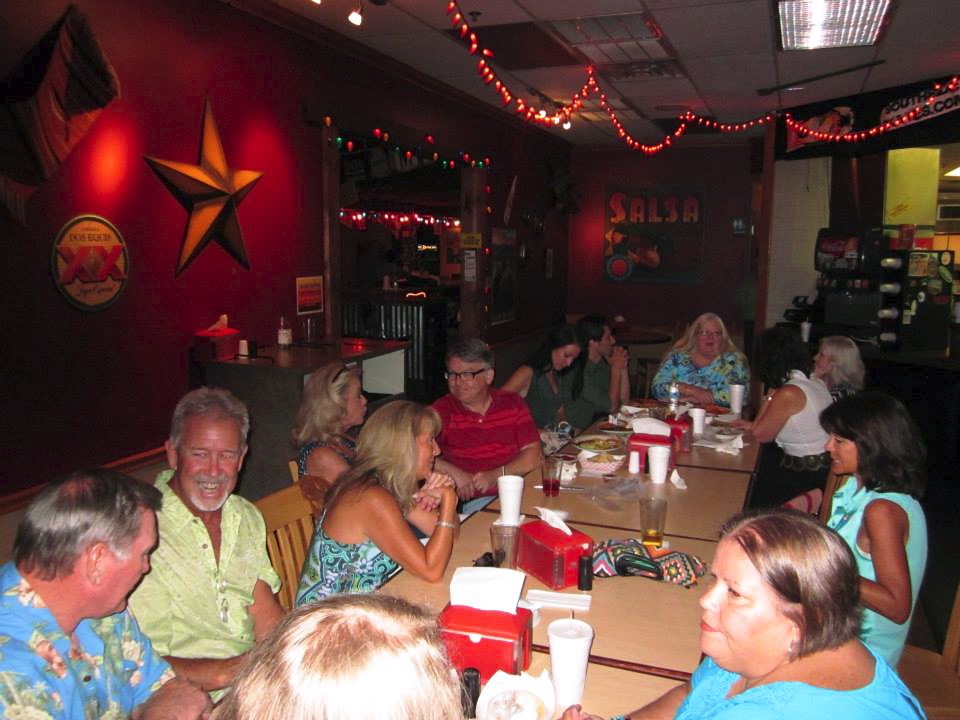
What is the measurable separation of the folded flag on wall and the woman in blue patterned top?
369 cm

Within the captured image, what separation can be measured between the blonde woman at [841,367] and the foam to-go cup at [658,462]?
1.60 metres

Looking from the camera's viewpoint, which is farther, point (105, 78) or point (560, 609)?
point (105, 78)

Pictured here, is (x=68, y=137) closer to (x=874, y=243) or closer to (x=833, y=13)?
(x=833, y=13)

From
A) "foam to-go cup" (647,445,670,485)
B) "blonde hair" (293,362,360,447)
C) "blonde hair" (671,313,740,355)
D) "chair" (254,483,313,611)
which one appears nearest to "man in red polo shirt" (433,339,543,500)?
"foam to-go cup" (647,445,670,485)

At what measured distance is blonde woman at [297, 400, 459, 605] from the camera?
2.35 meters

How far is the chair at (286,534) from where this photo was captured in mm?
2555

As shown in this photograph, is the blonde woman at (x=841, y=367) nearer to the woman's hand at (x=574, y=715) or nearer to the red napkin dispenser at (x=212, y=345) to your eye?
the woman's hand at (x=574, y=715)

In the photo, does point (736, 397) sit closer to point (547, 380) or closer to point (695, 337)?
point (695, 337)

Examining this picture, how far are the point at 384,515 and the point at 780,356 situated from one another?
2758mm

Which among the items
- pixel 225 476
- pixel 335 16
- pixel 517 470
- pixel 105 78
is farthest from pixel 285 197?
pixel 225 476

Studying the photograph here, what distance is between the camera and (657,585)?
89.4 inches

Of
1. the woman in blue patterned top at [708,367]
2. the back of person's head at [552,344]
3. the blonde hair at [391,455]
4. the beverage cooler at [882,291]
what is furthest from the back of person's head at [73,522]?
the beverage cooler at [882,291]

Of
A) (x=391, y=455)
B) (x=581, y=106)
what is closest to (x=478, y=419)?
(x=391, y=455)

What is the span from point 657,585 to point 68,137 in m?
3.26
